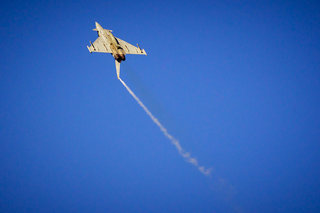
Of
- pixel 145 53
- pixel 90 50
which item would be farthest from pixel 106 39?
pixel 145 53

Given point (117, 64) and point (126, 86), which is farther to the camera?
point (126, 86)

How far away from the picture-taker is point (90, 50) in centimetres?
3897

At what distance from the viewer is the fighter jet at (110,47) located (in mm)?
38688

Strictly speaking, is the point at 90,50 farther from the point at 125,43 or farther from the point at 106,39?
the point at 125,43

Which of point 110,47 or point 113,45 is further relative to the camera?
point 110,47

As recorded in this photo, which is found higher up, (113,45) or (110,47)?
(113,45)

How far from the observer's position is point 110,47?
3972 cm

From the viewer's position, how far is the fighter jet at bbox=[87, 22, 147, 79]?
3869 centimetres

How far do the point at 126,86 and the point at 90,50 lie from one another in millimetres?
8839

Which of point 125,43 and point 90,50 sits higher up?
point 125,43

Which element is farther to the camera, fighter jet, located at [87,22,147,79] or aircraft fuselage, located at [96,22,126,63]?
fighter jet, located at [87,22,147,79]

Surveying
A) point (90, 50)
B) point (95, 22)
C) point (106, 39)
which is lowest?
point (90, 50)

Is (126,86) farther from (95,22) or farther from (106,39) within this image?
(95,22)

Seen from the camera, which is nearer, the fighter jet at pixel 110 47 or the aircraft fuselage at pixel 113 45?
the aircraft fuselage at pixel 113 45
